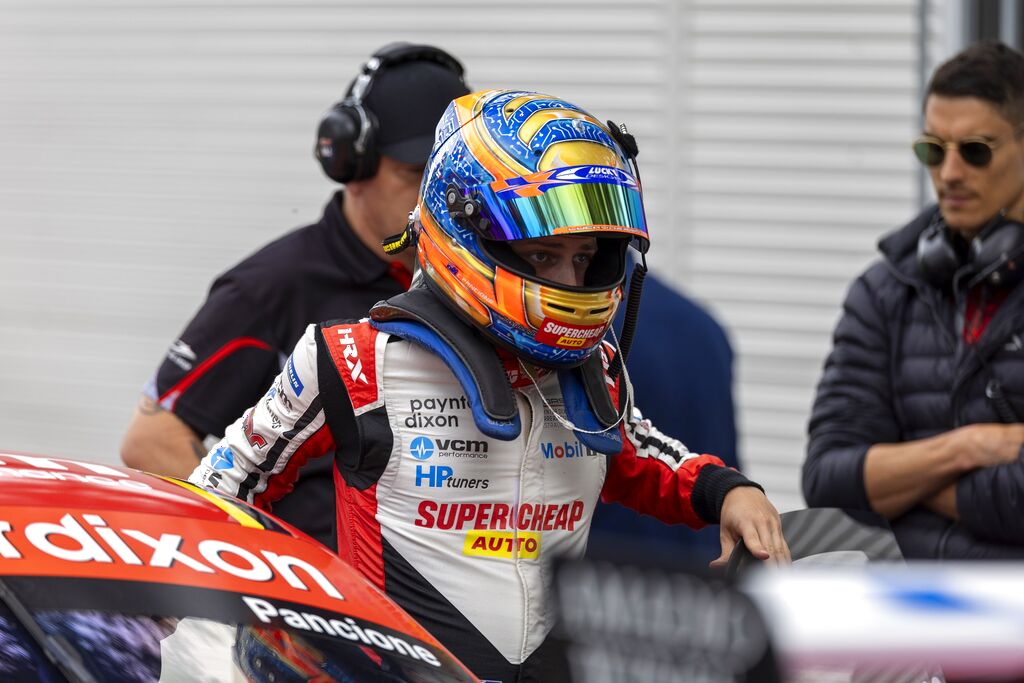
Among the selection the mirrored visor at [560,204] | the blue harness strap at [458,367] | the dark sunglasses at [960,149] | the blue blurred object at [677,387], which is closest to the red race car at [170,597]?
the blue harness strap at [458,367]

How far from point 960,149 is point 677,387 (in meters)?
0.99

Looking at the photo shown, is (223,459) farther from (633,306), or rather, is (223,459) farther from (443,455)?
(633,306)

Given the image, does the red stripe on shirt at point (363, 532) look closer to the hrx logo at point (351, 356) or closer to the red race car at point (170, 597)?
the hrx logo at point (351, 356)

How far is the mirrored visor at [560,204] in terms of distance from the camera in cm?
220

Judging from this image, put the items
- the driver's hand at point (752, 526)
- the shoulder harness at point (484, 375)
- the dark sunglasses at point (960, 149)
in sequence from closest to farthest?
the driver's hand at point (752, 526) → the shoulder harness at point (484, 375) → the dark sunglasses at point (960, 149)

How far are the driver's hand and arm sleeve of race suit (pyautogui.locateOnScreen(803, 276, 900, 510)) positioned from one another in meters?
1.17

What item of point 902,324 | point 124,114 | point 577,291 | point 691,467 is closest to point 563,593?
point 577,291

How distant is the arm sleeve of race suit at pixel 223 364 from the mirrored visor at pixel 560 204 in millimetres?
1120

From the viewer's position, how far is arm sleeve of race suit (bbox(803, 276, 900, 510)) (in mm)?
3395

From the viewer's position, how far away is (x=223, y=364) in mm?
3232

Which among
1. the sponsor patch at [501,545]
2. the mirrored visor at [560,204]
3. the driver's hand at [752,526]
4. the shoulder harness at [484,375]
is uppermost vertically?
the mirrored visor at [560,204]

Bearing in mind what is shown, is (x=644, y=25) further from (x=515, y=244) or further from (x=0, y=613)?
(x=0, y=613)

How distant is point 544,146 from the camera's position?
2.26m

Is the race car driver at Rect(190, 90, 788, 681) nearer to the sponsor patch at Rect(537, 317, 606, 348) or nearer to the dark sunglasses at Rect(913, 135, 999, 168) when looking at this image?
the sponsor patch at Rect(537, 317, 606, 348)
